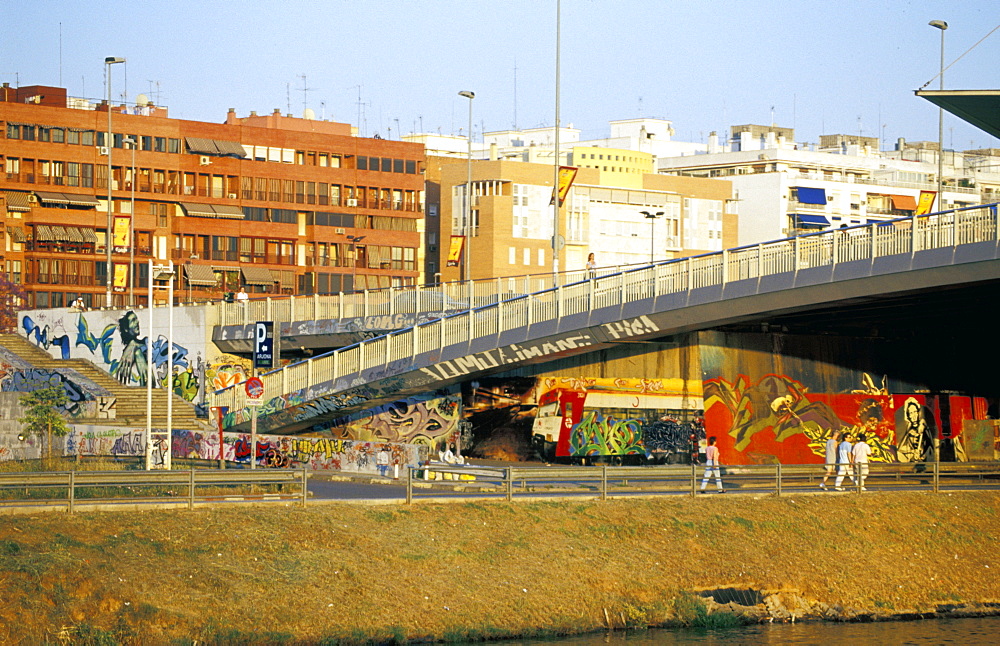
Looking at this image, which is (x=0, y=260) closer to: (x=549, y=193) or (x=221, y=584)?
(x=549, y=193)

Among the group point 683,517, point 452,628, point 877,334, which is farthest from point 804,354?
point 452,628

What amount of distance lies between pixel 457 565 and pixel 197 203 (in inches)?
2984

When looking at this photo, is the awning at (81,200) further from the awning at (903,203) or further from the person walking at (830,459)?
the awning at (903,203)

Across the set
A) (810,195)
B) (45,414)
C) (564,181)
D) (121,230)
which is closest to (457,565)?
(45,414)

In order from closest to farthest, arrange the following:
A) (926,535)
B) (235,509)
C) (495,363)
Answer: (235,509), (926,535), (495,363)

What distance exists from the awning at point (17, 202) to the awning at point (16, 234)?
1.38 meters

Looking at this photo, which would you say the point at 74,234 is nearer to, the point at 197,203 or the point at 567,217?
the point at 197,203

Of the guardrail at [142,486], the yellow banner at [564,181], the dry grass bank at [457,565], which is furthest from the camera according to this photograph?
the yellow banner at [564,181]

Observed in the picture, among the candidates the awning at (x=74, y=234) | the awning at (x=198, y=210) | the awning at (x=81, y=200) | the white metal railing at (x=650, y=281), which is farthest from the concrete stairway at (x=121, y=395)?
the awning at (x=198, y=210)

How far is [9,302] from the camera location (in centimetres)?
8631

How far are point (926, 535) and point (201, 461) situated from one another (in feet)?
73.1

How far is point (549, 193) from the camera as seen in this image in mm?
113438

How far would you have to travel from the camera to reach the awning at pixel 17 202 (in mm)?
92688

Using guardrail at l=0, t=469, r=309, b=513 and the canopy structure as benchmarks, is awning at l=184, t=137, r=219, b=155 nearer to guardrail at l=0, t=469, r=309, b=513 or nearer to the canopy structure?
the canopy structure
